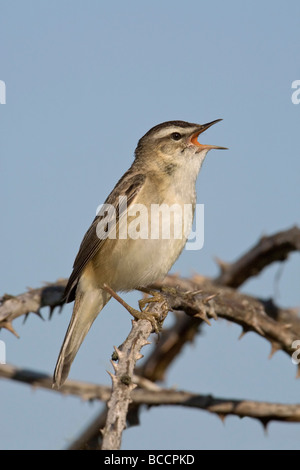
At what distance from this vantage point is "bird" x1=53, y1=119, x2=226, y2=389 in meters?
5.89

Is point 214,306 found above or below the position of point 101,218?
below

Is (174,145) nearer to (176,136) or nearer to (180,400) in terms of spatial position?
(176,136)

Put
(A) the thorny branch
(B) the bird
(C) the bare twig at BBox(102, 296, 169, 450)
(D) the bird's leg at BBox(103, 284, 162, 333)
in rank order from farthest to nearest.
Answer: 1. (B) the bird
2. (A) the thorny branch
3. (D) the bird's leg at BBox(103, 284, 162, 333)
4. (C) the bare twig at BBox(102, 296, 169, 450)

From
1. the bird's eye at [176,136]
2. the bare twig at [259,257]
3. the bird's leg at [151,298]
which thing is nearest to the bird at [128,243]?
the bird's leg at [151,298]

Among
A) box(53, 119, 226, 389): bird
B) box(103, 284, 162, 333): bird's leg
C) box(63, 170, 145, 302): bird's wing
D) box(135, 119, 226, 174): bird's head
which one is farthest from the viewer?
box(135, 119, 226, 174): bird's head

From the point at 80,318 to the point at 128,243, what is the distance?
814 mm

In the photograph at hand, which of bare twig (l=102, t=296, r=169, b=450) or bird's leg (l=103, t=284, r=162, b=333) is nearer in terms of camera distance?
bare twig (l=102, t=296, r=169, b=450)

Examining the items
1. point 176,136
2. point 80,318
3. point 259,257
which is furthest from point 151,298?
point 176,136

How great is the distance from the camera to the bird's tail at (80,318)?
6.10m

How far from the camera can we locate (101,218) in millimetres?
6324

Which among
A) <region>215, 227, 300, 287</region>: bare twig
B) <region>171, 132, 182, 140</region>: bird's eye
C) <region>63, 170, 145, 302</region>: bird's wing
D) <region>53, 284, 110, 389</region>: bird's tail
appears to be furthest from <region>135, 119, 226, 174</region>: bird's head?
<region>53, 284, 110, 389</region>: bird's tail

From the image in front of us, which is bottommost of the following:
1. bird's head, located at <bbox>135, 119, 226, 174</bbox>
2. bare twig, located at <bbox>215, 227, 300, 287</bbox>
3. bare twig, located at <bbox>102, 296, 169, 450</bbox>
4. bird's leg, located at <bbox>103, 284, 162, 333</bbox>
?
bare twig, located at <bbox>102, 296, 169, 450</bbox>

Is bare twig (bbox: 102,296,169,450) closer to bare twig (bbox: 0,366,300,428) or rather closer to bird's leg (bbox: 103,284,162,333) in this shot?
bird's leg (bbox: 103,284,162,333)
